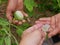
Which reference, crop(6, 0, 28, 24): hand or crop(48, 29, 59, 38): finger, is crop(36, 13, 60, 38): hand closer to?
crop(48, 29, 59, 38): finger

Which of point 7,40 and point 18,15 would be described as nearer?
point 7,40

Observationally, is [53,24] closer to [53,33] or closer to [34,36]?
[53,33]

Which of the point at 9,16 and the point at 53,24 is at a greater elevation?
the point at 9,16

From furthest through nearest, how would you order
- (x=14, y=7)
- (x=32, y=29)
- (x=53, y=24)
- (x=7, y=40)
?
(x=14, y=7) < (x=53, y=24) < (x=32, y=29) < (x=7, y=40)

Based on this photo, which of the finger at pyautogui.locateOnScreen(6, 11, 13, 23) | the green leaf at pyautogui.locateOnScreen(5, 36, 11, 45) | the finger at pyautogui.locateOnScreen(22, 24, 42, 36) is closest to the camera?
the green leaf at pyautogui.locateOnScreen(5, 36, 11, 45)

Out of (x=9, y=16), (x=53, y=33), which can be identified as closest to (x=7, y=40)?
(x=9, y=16)

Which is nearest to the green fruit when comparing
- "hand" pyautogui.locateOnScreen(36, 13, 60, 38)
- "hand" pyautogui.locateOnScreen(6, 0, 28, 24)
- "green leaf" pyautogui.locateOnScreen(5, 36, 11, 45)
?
"hand" pyautogui.locateOnScreen(6, 0, 28, 24)


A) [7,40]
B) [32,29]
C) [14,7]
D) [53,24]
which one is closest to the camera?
[7,40]

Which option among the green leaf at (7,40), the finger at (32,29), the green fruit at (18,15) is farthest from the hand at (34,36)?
the green fruit at (18,15)

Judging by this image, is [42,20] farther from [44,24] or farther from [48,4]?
[48,4]
